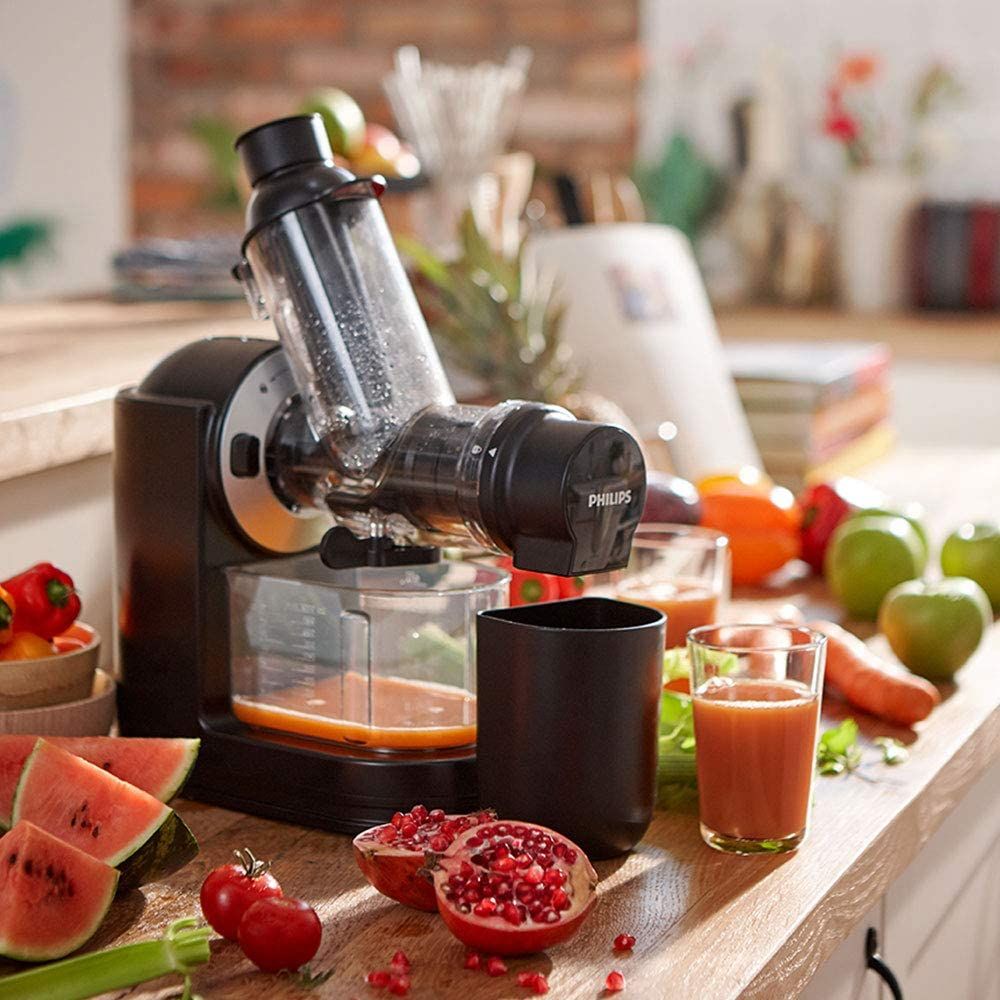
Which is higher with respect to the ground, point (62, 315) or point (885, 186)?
point (885, 186)

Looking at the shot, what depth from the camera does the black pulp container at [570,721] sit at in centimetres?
100

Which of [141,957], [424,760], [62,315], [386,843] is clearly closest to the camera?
[141,957]

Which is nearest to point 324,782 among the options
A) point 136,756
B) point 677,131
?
point 136,756

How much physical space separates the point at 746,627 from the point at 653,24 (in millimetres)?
3543

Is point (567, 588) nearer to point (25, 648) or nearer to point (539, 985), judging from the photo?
point (25, 648)

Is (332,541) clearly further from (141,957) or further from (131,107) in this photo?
(131,107)

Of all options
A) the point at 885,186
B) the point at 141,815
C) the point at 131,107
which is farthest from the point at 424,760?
the point at 131,107

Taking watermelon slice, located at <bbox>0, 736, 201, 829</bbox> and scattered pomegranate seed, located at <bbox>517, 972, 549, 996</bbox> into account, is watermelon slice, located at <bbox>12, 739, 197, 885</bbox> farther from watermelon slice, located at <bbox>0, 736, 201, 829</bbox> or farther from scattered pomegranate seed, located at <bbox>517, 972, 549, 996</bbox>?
scattered pomegranate seed, located at <bbox>517, 972, 549, 996</bbox>

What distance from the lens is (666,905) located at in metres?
0.98

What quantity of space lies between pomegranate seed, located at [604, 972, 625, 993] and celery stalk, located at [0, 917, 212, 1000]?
21cm

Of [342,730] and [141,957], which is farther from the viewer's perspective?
[342,730]

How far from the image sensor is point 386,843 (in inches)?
38.2

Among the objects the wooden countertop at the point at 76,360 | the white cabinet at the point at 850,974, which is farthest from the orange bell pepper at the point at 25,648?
the white cabinet at the point at 850,974

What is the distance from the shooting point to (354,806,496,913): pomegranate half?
0.95m
